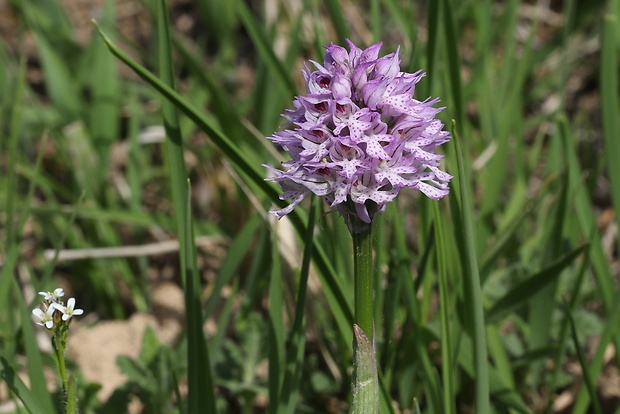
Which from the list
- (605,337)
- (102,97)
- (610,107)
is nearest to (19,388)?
(605,337)

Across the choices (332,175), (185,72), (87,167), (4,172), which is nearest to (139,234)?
(87,167)

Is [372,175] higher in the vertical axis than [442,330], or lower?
higher

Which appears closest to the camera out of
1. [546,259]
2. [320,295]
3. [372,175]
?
[372,175]

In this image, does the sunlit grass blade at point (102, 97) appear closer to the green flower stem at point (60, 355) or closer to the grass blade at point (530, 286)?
the grass blade at point (530, 286)

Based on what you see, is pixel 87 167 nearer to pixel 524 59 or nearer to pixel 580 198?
pixel 524 59

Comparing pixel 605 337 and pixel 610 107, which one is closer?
pixel 605 337

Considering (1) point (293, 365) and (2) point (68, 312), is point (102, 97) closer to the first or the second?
(1) point (293, 365)

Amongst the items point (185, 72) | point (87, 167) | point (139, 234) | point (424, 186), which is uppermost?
point (185, 72)
